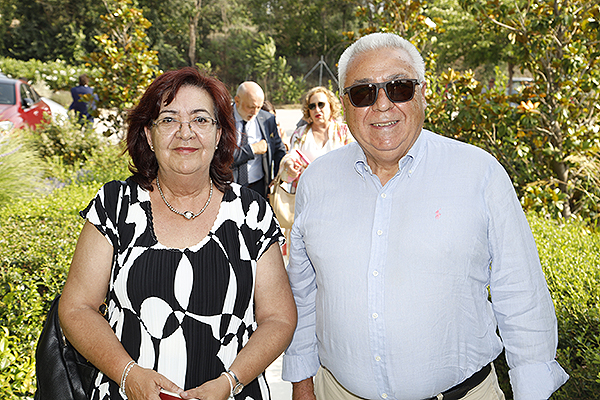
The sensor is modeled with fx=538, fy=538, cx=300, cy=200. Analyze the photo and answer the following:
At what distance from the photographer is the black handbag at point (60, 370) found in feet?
6.72

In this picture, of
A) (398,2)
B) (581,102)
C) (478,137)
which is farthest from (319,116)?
(398,2)

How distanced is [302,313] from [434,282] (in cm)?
64

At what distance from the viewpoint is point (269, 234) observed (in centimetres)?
218

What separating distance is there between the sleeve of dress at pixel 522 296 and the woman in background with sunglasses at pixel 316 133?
382cm

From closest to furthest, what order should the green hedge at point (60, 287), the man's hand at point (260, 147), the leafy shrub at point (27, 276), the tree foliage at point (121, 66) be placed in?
1. the green hedge at point (60, 287)
2. the leafy shrub at point (27, 276)
3. the man's hand at point (260, 147)
4. the tree foliage at point (121, 66)

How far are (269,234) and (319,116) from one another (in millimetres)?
3688

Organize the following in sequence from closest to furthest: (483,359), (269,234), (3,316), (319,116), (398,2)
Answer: (483,359) → (269,234) → (3,316) → (319,116) → (398,2)

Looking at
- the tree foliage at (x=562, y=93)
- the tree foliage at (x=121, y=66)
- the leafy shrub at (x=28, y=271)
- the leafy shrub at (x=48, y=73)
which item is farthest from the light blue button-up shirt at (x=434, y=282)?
the leafy shrub at (x=48, y=73)

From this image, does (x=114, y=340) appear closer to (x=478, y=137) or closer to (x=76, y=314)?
(x=76, y=314)

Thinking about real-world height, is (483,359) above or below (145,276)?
below

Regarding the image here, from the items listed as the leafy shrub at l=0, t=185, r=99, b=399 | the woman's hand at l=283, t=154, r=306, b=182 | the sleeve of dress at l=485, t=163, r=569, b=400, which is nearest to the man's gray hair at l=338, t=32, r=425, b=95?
the sleeve of dress at l=485, t=163, r=569, b=400

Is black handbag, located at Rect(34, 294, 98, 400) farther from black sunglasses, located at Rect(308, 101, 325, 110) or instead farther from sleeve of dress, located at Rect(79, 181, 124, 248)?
black sunglasses, located at Rect(308, 101, 325, 110)

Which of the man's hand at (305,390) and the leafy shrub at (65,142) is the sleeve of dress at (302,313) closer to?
the man's hand at (305,390)

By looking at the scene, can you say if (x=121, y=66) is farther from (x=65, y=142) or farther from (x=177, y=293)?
(x=177, y=293)
